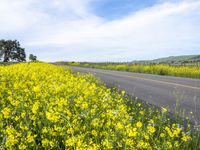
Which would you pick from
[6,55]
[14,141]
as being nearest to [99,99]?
[14,141]

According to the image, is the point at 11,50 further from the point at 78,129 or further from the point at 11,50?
the point at 78,129

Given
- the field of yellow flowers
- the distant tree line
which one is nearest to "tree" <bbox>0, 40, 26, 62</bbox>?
the distant tree line

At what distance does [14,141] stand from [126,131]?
1.36 metres

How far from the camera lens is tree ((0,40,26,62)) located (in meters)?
113

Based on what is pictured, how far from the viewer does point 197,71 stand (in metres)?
27.5

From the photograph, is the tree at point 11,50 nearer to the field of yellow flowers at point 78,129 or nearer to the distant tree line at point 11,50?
the distant tree line at point 11,50

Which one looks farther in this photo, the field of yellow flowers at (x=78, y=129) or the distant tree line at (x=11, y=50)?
the distant tree line at (x=11, y=50)

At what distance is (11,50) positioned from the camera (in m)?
116

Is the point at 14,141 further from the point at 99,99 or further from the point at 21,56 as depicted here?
the point at 21,56

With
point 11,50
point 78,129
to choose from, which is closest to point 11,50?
point 11,50

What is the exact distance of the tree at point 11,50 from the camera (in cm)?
11338

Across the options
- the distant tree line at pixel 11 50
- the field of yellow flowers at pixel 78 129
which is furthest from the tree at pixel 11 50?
the field of yellow flowers at pixel 78 129

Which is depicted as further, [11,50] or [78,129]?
[11,50]

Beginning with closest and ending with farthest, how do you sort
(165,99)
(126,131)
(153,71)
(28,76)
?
1. (126,131)
2. (165,99)
3. (28,76)
4. (153,71)
